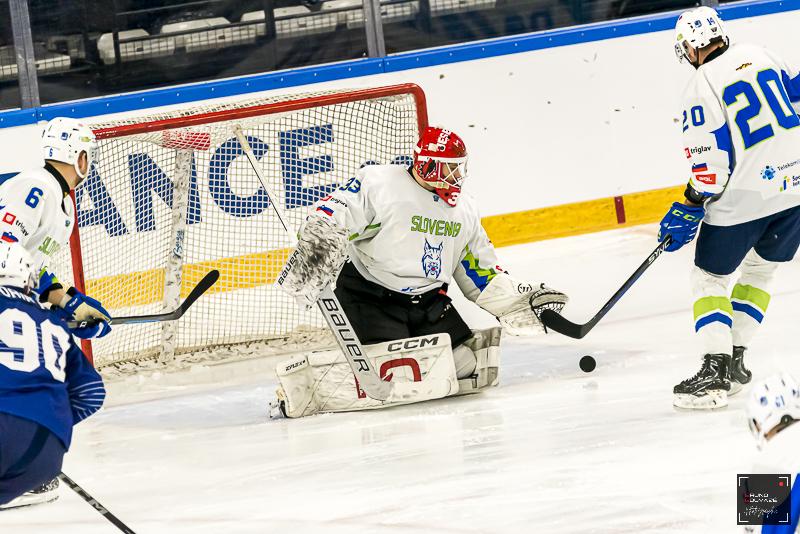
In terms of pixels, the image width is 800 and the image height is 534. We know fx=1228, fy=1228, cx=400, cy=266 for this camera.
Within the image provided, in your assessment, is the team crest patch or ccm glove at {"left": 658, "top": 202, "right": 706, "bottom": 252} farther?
the team crest patch

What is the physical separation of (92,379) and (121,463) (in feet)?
3.17

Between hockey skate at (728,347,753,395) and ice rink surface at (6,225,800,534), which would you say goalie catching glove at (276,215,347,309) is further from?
hockey skate at (728,347,753,395)

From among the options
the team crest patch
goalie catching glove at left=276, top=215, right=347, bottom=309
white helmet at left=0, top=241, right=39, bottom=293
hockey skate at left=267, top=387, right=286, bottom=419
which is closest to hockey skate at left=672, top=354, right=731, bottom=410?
the team crest patch

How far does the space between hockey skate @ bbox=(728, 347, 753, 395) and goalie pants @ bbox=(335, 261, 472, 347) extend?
862mm

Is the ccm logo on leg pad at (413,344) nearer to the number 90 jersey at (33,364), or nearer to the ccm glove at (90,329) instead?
the ccm glove at (90,329)

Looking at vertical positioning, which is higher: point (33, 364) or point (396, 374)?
point (33, 364)

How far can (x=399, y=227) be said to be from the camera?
154 inches

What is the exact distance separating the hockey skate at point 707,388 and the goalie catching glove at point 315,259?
1082mm

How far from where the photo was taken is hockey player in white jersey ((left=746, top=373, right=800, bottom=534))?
1.67 metres

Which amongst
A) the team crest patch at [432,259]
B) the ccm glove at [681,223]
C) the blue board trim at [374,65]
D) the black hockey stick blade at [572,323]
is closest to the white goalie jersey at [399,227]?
the team crest patch at [432,259]

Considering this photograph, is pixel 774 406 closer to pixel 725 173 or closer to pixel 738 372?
pixel 725 173

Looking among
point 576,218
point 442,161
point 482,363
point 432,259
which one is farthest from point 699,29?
point 576,218

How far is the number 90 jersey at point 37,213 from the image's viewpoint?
11.0 feet

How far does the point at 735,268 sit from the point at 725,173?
12.1 inches
